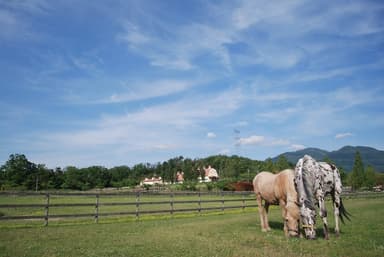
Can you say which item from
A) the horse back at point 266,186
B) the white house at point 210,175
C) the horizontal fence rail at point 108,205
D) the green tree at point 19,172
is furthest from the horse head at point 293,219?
the white house at point 210,175

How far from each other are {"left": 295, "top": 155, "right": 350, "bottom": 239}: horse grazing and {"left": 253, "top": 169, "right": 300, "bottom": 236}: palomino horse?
1.06 ft

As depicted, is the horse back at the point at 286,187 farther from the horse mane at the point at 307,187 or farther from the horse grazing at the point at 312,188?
the horse mane at the point at 307,187

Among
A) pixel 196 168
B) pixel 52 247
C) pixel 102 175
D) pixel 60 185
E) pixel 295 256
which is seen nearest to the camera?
pixel 295 256

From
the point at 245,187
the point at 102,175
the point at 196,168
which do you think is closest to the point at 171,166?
the point at 196,168

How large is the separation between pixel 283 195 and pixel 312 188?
45.2 inches

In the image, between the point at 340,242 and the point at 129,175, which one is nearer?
the point at 340,242

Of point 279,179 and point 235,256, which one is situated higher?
point 279,179

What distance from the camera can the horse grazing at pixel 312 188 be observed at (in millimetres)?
9078

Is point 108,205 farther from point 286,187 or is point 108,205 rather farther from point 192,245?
point 286,187

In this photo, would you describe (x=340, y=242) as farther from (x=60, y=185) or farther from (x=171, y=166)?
(x=171, y=166)

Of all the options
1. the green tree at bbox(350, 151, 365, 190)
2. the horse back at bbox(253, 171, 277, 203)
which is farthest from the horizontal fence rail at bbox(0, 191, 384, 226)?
the green tree at bbox(350, 151, 365, 190)

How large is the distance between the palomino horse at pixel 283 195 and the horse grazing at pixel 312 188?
32cm

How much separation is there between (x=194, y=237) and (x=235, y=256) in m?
3.29

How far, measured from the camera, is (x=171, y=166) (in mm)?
140375
